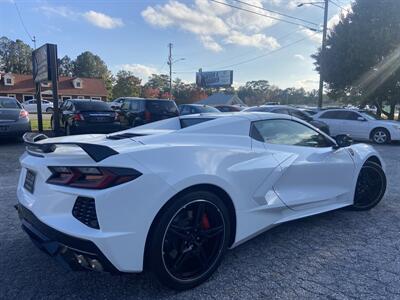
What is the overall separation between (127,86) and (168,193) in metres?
66.2

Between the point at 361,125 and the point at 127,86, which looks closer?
the point at 361,125

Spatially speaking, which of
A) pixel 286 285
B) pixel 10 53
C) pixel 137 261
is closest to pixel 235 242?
pixel 286 285

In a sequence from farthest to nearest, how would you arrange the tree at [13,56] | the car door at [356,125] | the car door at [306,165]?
the tree at [13,56]
the car door at [356,125]
the car door at [306,165]

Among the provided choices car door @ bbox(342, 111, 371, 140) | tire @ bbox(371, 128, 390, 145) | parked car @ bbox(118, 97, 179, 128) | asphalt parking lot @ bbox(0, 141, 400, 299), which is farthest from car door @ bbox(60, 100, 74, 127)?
tire @ bbox(371, 128, 390, 145)

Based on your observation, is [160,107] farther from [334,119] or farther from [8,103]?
[334,119]

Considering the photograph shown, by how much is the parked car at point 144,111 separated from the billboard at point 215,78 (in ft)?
165

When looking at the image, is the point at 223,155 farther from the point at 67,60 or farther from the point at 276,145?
the point at 67,60

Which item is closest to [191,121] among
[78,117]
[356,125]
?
[78,117]

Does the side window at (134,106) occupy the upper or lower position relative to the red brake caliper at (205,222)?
upper

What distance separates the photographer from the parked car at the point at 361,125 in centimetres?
1315

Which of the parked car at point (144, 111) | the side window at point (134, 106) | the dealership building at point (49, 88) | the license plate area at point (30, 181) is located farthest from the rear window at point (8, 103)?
the dealership building at point (49, 88)

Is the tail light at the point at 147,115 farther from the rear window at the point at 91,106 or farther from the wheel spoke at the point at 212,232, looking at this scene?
the wheel spoke at the point at 212,232

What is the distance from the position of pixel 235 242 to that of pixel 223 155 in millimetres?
786

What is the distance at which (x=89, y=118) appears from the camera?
11.1 meters
